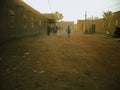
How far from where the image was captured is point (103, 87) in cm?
522

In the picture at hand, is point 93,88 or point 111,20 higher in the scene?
point 111,20

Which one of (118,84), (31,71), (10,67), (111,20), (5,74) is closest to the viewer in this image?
(118,84)

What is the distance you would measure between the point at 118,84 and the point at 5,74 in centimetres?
403

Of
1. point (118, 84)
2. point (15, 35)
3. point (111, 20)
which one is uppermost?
point (111, 20)

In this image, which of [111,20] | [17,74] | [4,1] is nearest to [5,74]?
[17,74]

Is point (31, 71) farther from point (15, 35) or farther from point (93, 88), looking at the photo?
point (15, 35)

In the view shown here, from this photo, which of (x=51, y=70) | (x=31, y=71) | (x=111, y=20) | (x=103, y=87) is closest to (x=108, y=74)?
(x=103, y=87)

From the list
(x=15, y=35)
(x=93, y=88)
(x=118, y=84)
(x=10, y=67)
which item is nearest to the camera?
(x=93, y=88)

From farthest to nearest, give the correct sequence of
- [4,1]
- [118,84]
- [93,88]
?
[4,1], [118,84], [93,88]

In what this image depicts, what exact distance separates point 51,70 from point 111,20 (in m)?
35.0

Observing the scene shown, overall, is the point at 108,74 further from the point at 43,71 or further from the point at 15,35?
the point at 15,35

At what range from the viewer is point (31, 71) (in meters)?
6.72

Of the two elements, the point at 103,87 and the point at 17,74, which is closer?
the point at 103,87

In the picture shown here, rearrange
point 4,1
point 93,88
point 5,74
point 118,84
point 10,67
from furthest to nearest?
point 4,1 < point 10,67 < point 5,74 < point 118,84 < point 93,88
